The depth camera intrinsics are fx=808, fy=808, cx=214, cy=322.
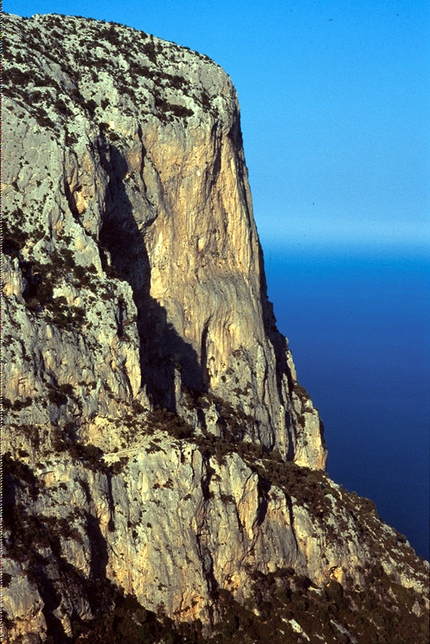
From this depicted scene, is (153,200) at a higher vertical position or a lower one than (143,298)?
higher

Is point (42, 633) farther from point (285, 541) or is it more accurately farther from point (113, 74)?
point (113, 74)

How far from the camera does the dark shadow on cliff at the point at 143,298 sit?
207ft

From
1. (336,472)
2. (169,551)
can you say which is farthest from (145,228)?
(336,472)

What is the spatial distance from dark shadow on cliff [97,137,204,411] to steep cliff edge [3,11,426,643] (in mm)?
192

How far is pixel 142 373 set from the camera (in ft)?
192

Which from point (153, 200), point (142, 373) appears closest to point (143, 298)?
point (153, 200)

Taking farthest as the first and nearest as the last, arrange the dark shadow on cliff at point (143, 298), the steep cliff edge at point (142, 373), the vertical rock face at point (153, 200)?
1. the dark shadow on cliff at point (143, 298)
2. the vertical rock face at point (153, 200)
3. the steep cliff edge at point (142, 373)

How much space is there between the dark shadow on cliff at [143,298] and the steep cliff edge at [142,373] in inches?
7.6

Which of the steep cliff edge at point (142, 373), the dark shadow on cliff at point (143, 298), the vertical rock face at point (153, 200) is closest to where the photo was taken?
the steep cliff edge at point (142, 373)

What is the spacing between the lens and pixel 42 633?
45281 millimetres

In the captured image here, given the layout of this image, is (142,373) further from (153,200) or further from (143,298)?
(153,200)

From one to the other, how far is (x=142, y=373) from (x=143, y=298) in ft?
34.2

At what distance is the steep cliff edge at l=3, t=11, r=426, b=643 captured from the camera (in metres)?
50.1

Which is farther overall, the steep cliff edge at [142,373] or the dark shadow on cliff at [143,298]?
the dark shadow on cliff at [143,298]
